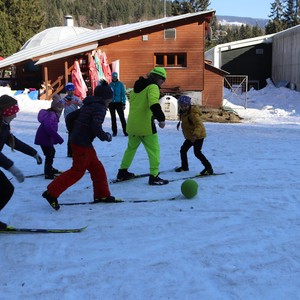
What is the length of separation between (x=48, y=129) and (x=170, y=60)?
19960 mm

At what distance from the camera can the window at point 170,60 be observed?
989 inches

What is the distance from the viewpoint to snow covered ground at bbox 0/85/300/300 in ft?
10.3

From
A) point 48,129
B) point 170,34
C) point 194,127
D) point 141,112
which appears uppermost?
point 170,34

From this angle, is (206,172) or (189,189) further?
(206,172)

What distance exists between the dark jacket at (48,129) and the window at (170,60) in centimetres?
1937

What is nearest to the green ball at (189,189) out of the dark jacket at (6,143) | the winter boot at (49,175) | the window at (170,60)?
the dark jacket at (6,143)

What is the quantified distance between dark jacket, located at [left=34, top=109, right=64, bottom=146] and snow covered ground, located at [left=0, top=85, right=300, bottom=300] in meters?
0.66

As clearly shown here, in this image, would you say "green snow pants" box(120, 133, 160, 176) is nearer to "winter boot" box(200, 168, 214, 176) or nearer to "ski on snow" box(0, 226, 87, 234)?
"winter boot" box(200, 168, 214, 176)

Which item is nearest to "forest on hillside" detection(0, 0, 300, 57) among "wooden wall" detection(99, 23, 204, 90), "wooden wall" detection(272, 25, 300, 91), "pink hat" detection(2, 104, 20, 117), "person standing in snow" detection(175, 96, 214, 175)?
"wooden wall" detection(272, 25, 300, 91)

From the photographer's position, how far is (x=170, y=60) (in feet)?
83.3

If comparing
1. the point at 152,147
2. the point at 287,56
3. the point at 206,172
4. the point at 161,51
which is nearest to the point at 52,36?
the point at 161,51

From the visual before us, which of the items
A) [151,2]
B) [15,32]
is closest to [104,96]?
[15,32]

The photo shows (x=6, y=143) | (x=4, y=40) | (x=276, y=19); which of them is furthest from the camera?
(x=276, y=19)

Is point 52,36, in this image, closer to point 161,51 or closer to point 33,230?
point 161,51
